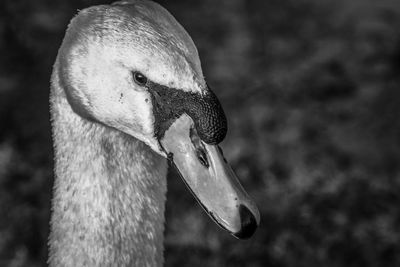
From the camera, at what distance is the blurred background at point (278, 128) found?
15.3 ft

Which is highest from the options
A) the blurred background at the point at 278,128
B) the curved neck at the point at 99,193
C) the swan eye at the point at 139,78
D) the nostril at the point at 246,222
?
the swan eye at the point at 139,78

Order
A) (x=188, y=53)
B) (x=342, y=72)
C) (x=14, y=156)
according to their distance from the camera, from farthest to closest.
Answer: (x=342, y=72) < (x=14, y=156) < (x=188, y=53)

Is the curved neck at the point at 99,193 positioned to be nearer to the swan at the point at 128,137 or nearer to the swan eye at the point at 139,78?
the swan at the point at 128,137

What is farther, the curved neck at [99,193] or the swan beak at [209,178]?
the curved neck at [99,193]

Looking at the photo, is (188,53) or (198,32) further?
(198,32)

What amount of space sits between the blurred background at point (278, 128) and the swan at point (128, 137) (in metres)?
2.15

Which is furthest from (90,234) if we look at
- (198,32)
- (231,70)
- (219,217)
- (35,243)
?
(198,32)

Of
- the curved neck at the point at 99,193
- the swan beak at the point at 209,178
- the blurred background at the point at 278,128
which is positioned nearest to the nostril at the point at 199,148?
the swan beak at the point at 209,178

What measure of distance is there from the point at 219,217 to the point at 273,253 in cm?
246

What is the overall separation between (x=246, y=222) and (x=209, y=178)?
0.18 meters

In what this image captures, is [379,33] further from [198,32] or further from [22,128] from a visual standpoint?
[22,128]

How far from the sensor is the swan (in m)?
2.15

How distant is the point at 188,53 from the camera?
217cm

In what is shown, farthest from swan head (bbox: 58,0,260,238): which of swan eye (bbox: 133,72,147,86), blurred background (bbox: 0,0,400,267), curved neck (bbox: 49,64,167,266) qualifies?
blurred background (bbox: 0,0,400,267)
